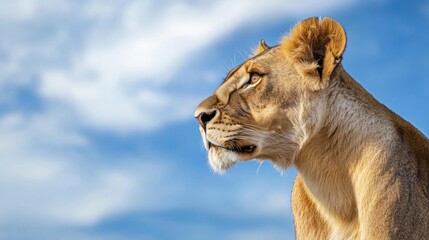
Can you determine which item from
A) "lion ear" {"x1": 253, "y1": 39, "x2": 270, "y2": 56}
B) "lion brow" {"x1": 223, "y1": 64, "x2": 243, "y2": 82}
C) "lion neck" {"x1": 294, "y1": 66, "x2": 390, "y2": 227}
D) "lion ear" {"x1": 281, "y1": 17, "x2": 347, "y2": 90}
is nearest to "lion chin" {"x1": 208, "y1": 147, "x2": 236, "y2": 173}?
"lion neck" {"x1": 294, "y1": 66, "x2": 390, "y2": 227}

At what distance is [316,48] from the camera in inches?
248

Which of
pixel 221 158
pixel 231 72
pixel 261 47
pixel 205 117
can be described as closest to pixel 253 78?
pixel 231 72

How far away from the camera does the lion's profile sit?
5.96m

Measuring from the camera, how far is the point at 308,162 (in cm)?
619

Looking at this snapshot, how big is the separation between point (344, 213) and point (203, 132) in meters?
1.30

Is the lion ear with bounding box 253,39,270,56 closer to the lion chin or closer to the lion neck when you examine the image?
the lion neck

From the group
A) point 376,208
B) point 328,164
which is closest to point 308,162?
point 328,164

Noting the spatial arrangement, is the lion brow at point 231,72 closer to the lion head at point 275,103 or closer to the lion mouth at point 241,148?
the lion head at point 275,103

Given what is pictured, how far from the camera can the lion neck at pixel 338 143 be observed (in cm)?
607

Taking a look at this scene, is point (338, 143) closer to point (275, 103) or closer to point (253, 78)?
point (275, 103)

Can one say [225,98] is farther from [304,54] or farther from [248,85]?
[304,54]

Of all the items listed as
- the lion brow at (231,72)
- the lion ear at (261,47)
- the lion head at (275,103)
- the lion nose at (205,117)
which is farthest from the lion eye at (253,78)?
the lion ear at (261,47)

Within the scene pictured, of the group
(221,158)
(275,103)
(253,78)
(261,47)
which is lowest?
(221,158)

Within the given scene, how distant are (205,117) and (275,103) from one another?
1.86ft
